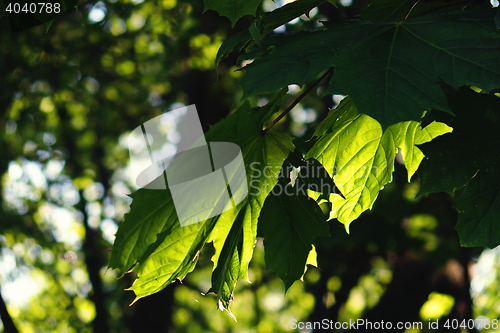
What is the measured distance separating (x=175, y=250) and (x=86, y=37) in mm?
4667

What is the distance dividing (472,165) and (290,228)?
0.50 meters

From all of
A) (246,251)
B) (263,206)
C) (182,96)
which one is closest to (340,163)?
(263,206)

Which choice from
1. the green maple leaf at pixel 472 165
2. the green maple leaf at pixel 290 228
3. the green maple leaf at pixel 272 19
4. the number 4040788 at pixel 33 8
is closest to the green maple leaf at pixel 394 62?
the green maple leaf at pixel 272 19

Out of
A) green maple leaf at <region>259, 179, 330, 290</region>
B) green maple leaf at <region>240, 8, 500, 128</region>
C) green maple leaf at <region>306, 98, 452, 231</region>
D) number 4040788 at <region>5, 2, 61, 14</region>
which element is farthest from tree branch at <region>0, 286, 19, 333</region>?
green maple leaf at <region>240, 8, 500, 128</region>

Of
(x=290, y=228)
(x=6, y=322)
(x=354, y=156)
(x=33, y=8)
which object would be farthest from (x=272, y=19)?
(x=6, y=322)

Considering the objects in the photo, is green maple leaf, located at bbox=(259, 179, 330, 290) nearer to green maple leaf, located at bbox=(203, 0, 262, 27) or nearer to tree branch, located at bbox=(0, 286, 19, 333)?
green maple leaf, located at bbox=(203, 0, 262, 27)

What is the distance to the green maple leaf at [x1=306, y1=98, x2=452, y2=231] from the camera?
3.42 ft

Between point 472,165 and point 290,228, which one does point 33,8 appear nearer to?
point 290,228

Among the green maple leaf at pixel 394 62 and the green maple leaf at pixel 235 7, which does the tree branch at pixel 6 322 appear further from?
the green maple leaf at pixel 394 62

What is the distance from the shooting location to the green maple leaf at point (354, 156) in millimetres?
1043

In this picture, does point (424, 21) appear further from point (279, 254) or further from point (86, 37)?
point (86, 37)

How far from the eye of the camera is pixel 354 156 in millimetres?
1076

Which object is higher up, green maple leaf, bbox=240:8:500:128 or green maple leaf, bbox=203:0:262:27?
green maple leaf, bbox=203:0:262:27

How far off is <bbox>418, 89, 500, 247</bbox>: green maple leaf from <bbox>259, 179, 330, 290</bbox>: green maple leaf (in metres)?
0.33
